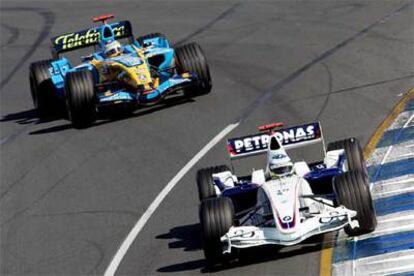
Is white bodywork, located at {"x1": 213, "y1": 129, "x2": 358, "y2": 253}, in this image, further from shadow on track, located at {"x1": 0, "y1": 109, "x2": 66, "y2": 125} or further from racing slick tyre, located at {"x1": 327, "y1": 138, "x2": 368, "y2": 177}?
shadow on track, located at {"x1": 0, "y1": 109, "x2": 66, "y2": 125}

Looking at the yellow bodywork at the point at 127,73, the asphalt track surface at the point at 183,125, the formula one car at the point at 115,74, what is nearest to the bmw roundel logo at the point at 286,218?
the asphalt track surface at the point at 183,125

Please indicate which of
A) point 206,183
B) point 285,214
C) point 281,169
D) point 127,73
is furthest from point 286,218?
point 127,73

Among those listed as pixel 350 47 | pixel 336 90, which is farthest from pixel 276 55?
pixel 336 90

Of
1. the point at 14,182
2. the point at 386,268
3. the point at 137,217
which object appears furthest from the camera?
the point at 14,182

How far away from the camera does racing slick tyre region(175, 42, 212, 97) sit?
83.9 ft

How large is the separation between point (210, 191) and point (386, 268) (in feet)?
10.8

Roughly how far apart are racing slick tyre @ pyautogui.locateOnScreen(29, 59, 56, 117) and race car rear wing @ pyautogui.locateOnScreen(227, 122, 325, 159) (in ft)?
34.1

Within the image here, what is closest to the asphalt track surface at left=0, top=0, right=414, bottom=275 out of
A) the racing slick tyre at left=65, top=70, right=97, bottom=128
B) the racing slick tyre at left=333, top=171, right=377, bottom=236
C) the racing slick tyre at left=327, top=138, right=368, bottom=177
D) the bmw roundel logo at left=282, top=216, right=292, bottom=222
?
the racing slick tyre at left=65, top=70, right=97, bottom=128

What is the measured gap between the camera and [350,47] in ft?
92.8

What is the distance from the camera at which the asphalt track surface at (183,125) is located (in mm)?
17422

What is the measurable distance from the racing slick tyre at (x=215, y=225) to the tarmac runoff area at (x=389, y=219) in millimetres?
1479

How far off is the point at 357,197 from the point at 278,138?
2.24 metres

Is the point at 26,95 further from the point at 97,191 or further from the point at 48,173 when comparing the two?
the point at 97,191

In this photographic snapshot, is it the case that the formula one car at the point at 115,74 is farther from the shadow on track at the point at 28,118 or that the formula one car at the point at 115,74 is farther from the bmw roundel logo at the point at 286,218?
the bmw roundel logo at the point at 286,218
